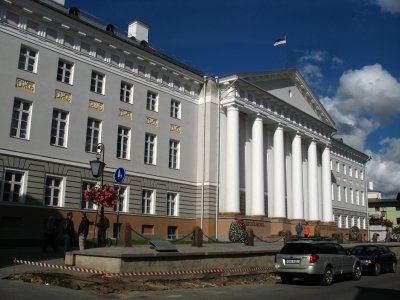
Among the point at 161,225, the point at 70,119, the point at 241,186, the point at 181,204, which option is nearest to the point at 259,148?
the point at 241,186

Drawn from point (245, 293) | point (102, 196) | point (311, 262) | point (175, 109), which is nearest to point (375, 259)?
point (311, 262)

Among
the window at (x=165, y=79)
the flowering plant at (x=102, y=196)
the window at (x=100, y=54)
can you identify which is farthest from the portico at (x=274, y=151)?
the flowering plant at (x=102, y=196)

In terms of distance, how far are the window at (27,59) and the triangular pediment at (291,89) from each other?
16855mm

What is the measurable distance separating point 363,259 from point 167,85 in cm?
2004

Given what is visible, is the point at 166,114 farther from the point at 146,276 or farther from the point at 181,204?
the point at 146,276

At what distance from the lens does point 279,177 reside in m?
41.7

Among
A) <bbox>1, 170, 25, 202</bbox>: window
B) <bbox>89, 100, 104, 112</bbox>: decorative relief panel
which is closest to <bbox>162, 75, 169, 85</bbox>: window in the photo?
<bbox>89, 100, 104, 112</bbox>: decorative relief panel

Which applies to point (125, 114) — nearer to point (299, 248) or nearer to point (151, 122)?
point (151, 122)

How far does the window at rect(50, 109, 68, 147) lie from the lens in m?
27.2

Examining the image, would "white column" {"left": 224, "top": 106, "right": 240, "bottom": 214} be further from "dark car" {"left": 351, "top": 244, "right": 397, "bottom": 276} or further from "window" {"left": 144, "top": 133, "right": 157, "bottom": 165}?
"dark car" {"left": 351, "top": 244, "right": 397, "bottom": 276}

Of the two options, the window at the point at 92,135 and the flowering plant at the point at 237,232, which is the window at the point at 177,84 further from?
the flowering plant at the point at 237,232

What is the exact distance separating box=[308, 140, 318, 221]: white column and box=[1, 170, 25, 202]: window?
31776mm

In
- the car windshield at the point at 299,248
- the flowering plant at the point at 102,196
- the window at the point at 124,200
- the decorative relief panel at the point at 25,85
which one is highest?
the decorative relief panel at the point at 25,85

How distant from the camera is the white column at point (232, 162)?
35875 mm
